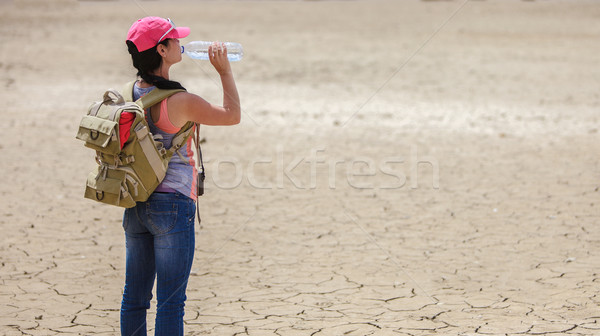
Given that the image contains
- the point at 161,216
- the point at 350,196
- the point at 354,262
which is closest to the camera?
the point at 161,216

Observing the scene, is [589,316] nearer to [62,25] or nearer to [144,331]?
[144,331]

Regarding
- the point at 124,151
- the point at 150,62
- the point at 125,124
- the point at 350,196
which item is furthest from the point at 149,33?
the point at 350,196

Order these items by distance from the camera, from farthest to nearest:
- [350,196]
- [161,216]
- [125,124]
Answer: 1. [350,196]
2. [161,216]
3. [125,124]

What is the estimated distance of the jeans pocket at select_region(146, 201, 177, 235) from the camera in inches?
117

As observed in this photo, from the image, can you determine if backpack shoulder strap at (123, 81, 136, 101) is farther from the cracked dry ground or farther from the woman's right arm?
the cracked dry ground

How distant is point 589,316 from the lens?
439cm

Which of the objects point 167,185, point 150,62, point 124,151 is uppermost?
point 150,62

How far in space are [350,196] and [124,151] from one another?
4810mm

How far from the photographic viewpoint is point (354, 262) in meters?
5.61

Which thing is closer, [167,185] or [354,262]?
[167,185]

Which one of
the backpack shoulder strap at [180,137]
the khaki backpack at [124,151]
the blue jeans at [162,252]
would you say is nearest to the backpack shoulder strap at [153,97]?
the khaki backpack at [124,151]

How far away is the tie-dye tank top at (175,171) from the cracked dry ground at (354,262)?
4.98 ft

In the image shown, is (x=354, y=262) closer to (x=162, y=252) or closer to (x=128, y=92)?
(x=162, y=252)

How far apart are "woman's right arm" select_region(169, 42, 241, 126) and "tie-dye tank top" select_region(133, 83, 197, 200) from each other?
108 mm
